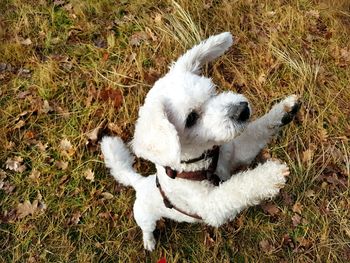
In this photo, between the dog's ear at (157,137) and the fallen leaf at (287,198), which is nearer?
the dog's ear at (157,137)

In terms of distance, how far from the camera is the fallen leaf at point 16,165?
4.12 m

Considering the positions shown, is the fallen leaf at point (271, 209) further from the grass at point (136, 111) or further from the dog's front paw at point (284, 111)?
the dog's front paw at point (284, 111)

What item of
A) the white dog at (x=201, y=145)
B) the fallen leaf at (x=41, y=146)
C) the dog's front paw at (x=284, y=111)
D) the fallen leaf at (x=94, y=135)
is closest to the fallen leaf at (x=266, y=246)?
the white dog at (x=201, y=145)

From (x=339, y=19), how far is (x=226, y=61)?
141 cm

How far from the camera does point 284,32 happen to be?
4.61m

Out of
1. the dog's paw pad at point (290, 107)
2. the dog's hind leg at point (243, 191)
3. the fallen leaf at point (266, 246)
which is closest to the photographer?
the dog's hind leg at point (243, 191)

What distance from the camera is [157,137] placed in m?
2.40

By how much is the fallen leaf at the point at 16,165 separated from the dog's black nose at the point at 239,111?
2.47 metres

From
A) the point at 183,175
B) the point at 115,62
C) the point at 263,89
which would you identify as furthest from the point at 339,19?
the point at 183,175

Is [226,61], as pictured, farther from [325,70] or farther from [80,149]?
[80,149]

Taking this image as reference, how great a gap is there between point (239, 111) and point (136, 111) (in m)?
1.90

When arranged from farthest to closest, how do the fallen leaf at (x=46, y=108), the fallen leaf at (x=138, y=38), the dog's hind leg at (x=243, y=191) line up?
1. the fallen leaf at (x=138, y=38)
2. the fallen leaf at (x=46, y=108)
3. the dog's hind leg at (x=243, y=191)

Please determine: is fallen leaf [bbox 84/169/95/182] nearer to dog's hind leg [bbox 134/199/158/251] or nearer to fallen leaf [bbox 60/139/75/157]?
fallen leaf [bbox 60/139/75/157]

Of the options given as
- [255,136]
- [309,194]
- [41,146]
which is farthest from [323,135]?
[41,146]
